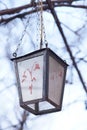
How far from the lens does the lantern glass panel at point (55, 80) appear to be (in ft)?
5.25

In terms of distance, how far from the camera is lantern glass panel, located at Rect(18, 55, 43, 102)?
159 centimetres

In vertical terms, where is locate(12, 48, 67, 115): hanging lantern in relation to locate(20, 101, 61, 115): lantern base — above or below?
above

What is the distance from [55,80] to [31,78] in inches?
4.1

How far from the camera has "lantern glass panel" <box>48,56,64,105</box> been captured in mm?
1600

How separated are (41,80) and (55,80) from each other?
0.27ft

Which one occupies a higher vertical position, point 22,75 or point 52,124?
point 22,75

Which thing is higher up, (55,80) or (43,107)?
(55,80)

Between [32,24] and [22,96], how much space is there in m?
1.19

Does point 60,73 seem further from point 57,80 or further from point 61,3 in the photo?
point 61,3

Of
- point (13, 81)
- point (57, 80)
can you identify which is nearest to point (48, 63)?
point (57, 80)

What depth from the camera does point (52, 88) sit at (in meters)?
1.61

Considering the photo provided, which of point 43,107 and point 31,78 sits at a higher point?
point 31,78

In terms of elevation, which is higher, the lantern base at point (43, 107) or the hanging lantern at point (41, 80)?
the hanging lantern at point (41, 80)

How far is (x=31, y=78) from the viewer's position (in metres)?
1.62
